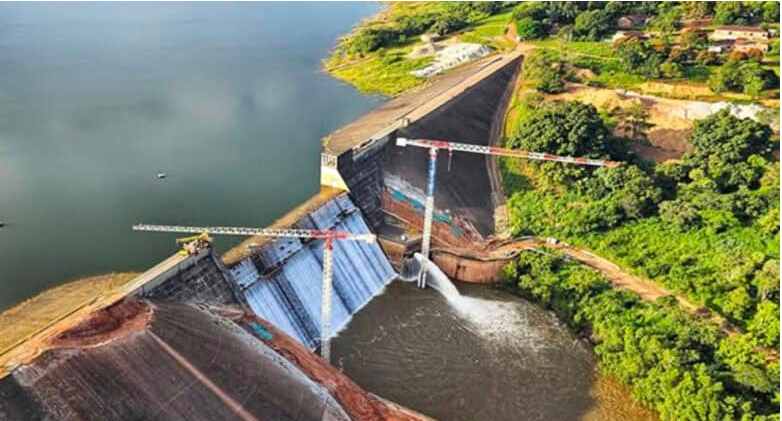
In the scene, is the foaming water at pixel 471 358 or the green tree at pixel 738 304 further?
the green tree at pixel 738 304

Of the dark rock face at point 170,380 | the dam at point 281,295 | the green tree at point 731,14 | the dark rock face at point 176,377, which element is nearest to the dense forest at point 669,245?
the dam at point 281,295

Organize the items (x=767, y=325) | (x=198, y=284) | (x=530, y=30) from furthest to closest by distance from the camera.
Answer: (x=530, y=30) → (x=767, y=325) → (x=198, y=284)

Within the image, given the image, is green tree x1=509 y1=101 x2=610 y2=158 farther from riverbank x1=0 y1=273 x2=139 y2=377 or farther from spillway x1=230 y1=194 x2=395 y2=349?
riverbank x1=0 y1=273 x2=139 y2=377

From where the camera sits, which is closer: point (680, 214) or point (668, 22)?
point (680, 214)

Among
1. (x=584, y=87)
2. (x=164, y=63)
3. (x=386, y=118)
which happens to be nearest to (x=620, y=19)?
(x=584, y=87)

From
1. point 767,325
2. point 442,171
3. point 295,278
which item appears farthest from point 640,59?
point 295,278

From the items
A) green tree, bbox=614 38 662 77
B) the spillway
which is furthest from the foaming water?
green tree, bbox=614 38 662 77

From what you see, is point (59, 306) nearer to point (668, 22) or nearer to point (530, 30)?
point (530, 30)

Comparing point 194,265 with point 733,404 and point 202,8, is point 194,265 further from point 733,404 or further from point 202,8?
point 202,8

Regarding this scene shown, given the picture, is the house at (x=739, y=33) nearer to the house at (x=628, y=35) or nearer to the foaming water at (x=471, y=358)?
the house at (x=628, y=35)
